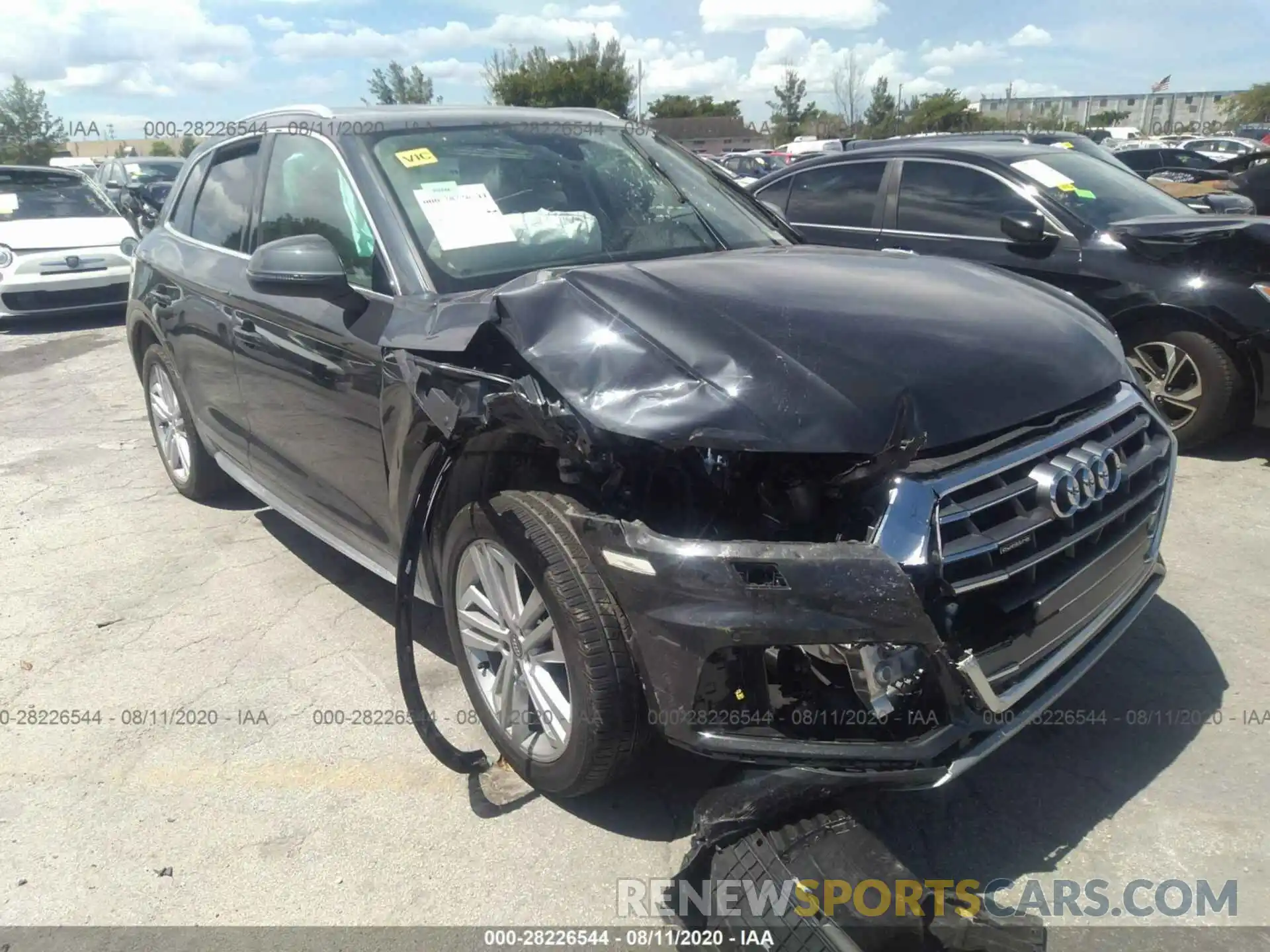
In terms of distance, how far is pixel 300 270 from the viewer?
3.01 m

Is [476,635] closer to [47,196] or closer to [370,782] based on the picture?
[370,782]

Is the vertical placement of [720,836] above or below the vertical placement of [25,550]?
above

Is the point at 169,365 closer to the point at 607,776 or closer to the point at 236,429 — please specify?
the point at 236,429

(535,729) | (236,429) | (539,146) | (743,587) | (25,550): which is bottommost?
(25,550)

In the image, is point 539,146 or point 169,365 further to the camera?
point 169,365

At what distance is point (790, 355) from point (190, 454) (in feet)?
12.8

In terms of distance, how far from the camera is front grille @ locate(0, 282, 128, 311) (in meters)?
10.6

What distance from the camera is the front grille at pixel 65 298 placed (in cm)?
A: 1065

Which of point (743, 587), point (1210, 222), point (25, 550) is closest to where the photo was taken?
point (743, 587)

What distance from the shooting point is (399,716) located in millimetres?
3277

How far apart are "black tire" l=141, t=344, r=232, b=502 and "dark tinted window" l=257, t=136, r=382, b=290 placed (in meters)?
1.34

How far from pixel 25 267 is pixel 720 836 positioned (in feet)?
36.8

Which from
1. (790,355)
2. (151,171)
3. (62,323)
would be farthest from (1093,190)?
(151,171)

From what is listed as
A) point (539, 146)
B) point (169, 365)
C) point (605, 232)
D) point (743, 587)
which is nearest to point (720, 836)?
point (743, 587)
